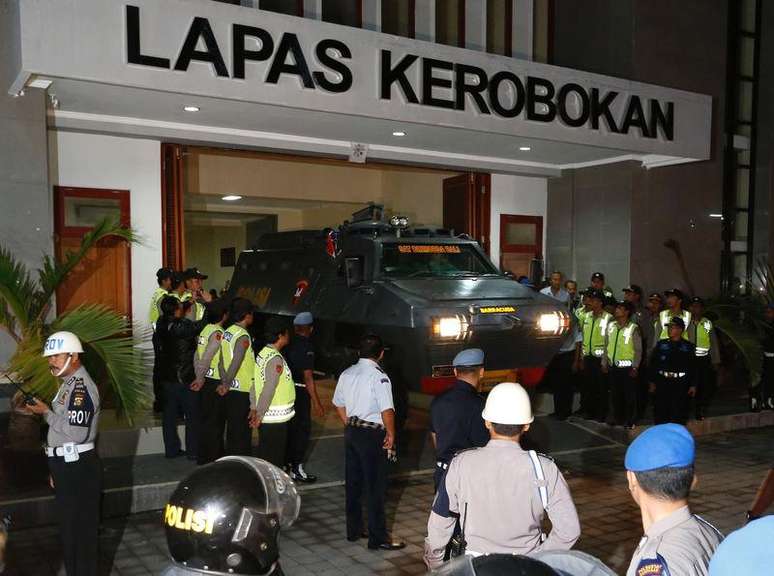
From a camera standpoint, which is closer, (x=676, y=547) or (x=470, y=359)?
(x=676, y=547)

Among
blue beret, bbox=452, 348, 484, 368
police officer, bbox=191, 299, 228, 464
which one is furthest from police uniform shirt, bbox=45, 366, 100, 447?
police officer, bbox=191, 299, 228, 464

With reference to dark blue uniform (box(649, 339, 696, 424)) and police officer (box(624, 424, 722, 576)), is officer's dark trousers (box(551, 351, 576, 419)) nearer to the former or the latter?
dark blue uniform (box(649, 339, 696, 424))

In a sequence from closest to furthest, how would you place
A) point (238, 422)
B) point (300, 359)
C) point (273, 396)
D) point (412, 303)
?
1. point (273, 396)
2. point (238, 422)
3. point (300, 359)
4. point (412, 303)

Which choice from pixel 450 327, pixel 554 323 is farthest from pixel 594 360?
pixel 450 327

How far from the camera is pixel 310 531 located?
6594 mm

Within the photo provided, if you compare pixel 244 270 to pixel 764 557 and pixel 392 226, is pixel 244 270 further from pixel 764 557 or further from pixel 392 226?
pixel 764 557

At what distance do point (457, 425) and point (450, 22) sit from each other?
33.1ft

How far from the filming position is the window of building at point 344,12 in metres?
12.2

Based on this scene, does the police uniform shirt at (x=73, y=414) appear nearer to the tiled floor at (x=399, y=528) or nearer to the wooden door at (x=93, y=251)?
the tiled floor at (x=399, y=528)

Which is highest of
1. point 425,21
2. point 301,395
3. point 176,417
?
point 425,21

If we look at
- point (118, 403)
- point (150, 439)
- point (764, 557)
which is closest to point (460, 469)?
point (764, 557)

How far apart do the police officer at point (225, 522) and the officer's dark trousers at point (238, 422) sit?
5.46 m

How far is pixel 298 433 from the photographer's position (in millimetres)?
7973

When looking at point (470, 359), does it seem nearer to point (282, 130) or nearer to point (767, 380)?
point (282, 130)
